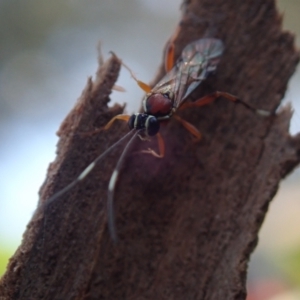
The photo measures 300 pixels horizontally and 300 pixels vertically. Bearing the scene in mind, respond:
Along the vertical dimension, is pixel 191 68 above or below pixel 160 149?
above

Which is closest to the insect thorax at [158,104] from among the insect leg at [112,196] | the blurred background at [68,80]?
the insect leg at [112,196]

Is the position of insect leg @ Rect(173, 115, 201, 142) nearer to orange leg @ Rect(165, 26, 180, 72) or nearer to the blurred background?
orange leg @ Rect(165, 26, 180, 72)

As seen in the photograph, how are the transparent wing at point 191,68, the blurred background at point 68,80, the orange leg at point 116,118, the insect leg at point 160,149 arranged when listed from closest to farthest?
the orange leg at point 116,118 → the insect leg at point 160,149 → the transparent wing at point 191,68 → the blurred background at point 68,80

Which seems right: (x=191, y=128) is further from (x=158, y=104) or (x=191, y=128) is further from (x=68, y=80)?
(x=68, y=80)

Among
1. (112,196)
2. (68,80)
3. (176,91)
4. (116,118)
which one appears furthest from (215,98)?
(68,80)

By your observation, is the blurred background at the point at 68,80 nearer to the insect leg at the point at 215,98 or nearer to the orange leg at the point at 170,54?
the orange leg at the point at 170,54

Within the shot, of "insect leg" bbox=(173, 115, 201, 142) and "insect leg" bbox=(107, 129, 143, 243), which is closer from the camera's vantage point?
"insect leg" bbox=(107, 129, 143, 243)

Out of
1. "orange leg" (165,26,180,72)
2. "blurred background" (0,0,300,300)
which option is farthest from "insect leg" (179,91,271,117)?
"blurred background" (0,0,300,300)

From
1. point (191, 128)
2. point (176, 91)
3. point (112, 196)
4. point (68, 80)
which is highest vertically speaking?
point (68, 80)
